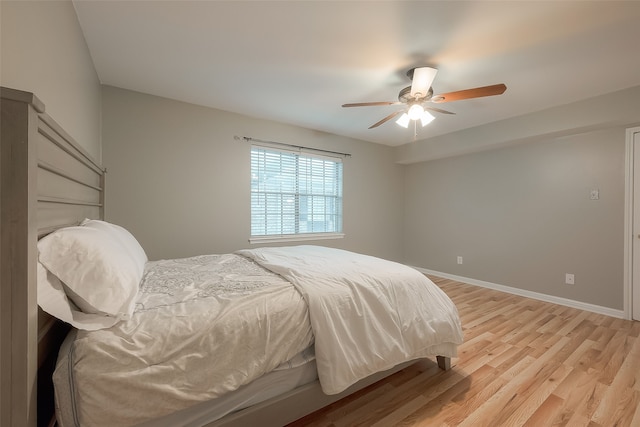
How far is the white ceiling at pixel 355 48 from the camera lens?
1.58 metres

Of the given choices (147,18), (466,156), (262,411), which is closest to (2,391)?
(262,411)

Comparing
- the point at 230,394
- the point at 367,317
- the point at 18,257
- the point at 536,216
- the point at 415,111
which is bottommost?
the point at 230,394

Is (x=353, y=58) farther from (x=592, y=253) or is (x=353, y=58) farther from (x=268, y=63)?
(x=592, y=253)

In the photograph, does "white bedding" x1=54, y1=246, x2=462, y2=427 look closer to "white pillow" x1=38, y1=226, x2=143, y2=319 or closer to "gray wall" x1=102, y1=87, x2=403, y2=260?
"white pillow" x1=38, y1=226, x2=143, y2=319

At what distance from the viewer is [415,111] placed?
2.33 m

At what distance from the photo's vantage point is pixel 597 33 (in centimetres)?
175

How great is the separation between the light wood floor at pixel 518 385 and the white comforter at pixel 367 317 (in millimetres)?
253

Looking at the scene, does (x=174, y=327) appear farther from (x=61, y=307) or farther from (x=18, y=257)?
(x=18, y=257)

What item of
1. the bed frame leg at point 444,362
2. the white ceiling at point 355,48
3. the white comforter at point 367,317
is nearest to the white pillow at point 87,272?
the white comforter at point 367,317

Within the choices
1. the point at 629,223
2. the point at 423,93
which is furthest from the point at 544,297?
the point at 423,93

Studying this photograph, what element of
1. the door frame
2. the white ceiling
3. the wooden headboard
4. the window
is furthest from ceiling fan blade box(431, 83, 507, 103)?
the wooden headboard

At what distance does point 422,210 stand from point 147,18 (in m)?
4.55

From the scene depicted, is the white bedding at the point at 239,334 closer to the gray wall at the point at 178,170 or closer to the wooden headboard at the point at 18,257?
the wooden headboard at the point at 18,257

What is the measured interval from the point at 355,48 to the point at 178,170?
2253mm
